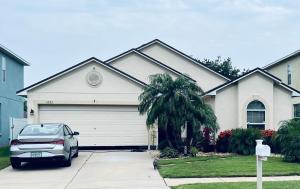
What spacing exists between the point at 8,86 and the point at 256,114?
15975mm

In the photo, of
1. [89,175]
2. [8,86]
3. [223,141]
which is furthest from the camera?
[8,86]

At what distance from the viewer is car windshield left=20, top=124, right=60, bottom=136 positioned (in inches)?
629

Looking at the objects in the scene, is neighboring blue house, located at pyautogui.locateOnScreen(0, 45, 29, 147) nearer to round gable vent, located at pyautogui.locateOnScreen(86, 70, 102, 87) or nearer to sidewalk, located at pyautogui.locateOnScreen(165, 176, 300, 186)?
round gable vent, located at pyautogui.locateOnScreen(86, 70, 102, 87)

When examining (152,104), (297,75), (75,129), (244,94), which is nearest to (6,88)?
(75,129)

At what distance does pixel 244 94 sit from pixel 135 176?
1045 cm

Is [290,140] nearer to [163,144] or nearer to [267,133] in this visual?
[267,133]

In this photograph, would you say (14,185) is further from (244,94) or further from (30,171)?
(244,94)

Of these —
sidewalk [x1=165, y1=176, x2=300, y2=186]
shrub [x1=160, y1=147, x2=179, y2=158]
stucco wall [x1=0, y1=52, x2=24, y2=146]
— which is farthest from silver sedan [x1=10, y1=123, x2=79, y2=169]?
stucco wall [x1=0, y1=52, x2=24, y2=146]

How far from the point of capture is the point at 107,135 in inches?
910

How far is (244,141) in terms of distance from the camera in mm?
19672

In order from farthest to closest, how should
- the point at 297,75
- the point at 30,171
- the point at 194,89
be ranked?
1. the point at 297,75
2. the point at 194,89
3. the point at 30,171

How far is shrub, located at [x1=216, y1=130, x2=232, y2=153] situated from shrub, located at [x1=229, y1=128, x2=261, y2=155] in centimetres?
94

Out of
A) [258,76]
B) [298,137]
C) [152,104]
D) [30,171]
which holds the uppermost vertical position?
[258,76]

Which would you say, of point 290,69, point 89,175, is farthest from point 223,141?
point 290,69
